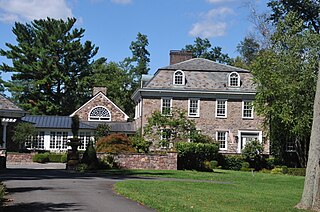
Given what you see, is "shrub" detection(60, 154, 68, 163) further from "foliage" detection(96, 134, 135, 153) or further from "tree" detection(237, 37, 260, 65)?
"tree" detection(237, 37, 260, 65)

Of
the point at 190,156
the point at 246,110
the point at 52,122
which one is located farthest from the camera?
the point at 52,122

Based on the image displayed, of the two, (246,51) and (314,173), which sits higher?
(246,51)

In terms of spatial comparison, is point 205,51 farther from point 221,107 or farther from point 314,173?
point 314,173

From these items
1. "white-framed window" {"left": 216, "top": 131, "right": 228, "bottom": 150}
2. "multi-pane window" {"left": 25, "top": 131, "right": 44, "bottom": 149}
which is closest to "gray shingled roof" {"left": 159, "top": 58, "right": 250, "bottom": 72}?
"white-framed window" {"left": 216, "top": 131, "right": 228, "bottom": 150}

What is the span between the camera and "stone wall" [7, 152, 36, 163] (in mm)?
41656

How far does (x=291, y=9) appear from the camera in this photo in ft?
155

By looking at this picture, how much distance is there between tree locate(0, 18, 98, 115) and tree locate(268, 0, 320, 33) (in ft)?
79.3

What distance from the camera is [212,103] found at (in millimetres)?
44562

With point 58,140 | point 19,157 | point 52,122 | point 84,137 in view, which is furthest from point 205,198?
point 52,122

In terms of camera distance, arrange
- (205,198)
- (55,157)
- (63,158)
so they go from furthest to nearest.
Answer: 1. (55,157)
2. (63,158)
3. (205,198)

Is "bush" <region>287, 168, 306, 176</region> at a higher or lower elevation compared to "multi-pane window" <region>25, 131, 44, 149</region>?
lower

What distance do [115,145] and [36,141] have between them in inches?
636

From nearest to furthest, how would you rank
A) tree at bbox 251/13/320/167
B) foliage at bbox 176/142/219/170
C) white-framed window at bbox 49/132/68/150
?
foliage at bbox 176/142/219/170 < tree at bbox 251/13/320/167 < white-framed window at bbox 49/132/68/150

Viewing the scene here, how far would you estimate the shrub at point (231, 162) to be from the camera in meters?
40.4
